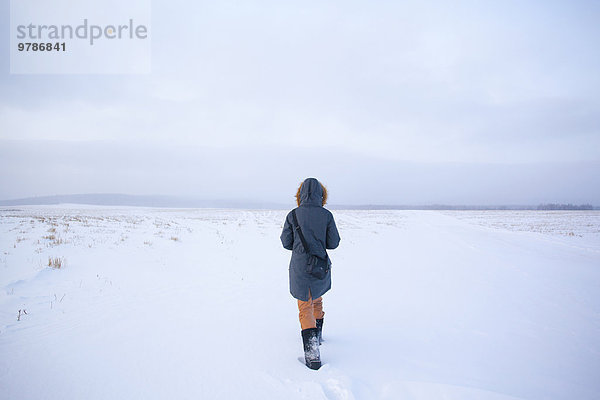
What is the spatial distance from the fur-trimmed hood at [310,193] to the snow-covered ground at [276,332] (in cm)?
191

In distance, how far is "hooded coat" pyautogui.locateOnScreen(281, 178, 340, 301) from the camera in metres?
3.07

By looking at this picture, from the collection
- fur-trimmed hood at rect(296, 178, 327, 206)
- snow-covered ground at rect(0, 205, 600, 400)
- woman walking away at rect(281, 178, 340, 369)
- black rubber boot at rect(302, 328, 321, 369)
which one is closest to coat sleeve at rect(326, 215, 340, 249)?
woman walking away at rect(281, 178, 340, 369)

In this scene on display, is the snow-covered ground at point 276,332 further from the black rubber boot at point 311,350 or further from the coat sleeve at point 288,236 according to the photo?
the coat sleeve at point 288,236

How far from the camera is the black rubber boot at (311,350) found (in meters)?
2.89

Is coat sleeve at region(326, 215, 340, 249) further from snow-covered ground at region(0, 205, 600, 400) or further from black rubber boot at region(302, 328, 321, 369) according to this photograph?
snow-covered ground at region(0, 205, 600, 400)

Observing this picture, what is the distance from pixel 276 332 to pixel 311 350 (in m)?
1.09

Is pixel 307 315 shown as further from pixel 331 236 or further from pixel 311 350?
pixel 331 236

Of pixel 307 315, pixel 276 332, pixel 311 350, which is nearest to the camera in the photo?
pixel 311 350

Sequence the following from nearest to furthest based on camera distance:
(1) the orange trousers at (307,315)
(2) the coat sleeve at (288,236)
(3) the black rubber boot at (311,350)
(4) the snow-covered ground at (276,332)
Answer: (4) the snow-covered ground at (276,332), (3) the black rubber boot at (311,350), (1) the orange trousers at (307,315), (2) the coat sleeve at (288,236)

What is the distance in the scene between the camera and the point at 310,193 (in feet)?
10.4

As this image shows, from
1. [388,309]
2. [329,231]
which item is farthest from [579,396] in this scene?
[329,231]

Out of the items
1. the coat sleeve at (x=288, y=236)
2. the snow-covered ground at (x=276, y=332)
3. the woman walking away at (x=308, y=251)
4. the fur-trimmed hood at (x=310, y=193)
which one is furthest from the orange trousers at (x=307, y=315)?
the fur-trimmed hood at (x=310, y=193)

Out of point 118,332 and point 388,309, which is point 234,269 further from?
point 388,309

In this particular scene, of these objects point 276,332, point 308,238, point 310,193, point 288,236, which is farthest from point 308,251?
point 276,332
